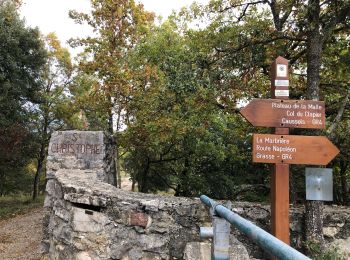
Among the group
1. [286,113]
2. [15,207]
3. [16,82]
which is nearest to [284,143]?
[286,113]

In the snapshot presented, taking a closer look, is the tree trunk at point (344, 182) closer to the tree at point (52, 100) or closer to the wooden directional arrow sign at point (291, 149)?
the wooden directional arrow sign at point (291, 149)

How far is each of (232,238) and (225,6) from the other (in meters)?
4.25

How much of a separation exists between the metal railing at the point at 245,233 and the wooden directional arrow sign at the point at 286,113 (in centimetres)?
195

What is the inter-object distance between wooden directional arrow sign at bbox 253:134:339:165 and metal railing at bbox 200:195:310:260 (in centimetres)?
181

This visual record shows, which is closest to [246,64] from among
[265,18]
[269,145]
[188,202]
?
[265,18]

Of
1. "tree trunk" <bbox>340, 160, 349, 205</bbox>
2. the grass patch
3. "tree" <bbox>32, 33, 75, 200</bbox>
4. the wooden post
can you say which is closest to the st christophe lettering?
the wooden post

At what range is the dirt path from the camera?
6661 millimetres

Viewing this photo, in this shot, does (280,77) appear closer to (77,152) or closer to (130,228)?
(130,228)

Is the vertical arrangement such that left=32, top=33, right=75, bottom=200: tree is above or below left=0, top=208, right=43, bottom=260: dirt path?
above

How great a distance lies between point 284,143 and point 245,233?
266 centimetres

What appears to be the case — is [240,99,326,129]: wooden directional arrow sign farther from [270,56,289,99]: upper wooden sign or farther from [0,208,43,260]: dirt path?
[0,208,43,260]: dirt path

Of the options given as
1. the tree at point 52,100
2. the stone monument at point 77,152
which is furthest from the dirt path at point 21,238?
the tree at point 52,100

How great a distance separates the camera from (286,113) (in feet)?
13.0

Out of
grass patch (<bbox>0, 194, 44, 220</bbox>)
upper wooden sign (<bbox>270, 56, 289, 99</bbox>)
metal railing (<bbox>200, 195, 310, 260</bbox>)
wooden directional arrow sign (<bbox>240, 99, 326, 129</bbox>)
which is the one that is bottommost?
grass patch (<bbox>0, 194, 44, 220</bbox>)
